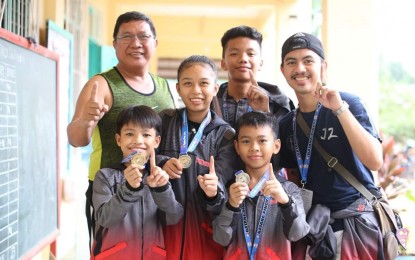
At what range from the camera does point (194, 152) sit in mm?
2076

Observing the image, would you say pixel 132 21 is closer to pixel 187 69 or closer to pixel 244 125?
pixel 187 69

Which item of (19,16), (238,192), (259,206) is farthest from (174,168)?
(19,16)

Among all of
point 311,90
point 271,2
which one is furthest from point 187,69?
point 271,2

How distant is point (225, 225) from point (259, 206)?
7.6 inches

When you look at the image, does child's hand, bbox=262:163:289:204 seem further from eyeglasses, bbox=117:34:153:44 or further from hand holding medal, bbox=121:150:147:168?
eyeglasses, bbox=117:34:153:44

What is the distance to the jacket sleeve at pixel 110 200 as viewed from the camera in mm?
1819

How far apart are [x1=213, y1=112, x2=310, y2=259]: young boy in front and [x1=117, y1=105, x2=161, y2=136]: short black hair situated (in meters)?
0.38

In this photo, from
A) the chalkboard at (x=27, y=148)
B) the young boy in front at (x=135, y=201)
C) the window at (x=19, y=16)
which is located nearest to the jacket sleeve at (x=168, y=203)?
the young boy in front at (x=135, y=201)

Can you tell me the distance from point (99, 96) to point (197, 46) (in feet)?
32.8

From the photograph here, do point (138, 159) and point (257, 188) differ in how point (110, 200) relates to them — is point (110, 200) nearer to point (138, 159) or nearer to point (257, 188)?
point (138, 159)

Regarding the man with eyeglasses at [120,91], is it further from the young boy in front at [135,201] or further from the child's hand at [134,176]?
the child's hand at [134,176]

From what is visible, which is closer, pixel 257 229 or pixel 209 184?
pixel 209 184

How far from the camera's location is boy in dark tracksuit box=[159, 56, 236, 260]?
2.04m

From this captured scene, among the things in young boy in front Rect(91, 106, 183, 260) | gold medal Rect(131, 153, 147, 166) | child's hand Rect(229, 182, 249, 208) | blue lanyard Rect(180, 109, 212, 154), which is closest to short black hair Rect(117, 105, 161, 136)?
young boy in front Rect(91, 106, 183, 260)
